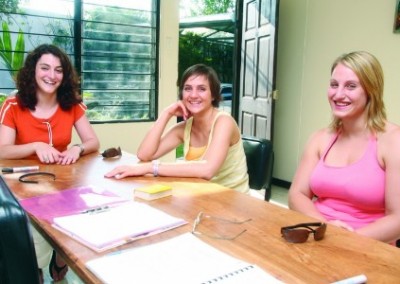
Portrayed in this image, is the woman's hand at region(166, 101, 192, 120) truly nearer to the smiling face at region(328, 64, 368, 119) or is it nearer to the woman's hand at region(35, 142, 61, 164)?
the woman's hand at region(35, 142, 61, 164)

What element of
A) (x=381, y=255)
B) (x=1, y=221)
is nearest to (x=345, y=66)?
(x=381, y=255)

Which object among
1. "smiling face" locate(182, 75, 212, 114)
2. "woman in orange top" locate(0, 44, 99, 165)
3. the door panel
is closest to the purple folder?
"woman in orange top" locate(0, 44, 99, 165)

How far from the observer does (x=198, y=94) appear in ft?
6.51

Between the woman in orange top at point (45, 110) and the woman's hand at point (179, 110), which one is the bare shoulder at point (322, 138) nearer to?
the woman's hand at point (179, 110)

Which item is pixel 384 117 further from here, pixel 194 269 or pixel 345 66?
pixel 194 269

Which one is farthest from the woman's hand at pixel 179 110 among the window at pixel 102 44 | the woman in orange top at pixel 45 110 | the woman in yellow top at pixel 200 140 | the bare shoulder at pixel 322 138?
the window at pixel 102 44

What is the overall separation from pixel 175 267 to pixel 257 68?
377cm

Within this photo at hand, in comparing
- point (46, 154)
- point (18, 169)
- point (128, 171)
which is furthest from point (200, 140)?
point (18, 169)

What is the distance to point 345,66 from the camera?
4.78 ft

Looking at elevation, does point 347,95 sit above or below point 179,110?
above

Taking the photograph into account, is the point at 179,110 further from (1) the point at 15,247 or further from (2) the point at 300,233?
(1) the point at 15,247

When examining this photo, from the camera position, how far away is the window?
3523mm

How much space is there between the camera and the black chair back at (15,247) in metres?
0.66

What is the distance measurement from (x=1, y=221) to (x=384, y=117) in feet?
4.30
